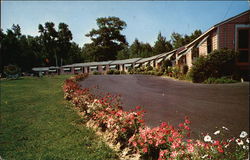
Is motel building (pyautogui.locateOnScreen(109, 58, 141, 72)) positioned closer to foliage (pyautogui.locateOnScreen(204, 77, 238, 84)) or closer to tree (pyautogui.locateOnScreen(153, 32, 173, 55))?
tree (pyautogui.locateOnScreen(153, 32, 173, 55))

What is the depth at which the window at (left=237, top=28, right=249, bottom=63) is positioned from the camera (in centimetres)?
1426

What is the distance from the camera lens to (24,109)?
8.37 m

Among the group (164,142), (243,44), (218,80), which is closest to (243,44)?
(243,44)

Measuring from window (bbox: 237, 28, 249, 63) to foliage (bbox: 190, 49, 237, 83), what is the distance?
185 cm

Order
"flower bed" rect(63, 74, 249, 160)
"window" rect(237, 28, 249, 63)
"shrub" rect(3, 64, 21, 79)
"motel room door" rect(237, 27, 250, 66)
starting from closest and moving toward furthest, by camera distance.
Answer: "flower bed" rect(63, 74, 249, 160) < "motel room door" rect(237, 27, 250, 66) < "window" rect(237, 28, 249, 63) < "shrub" rect(3, 64, 21, 79)

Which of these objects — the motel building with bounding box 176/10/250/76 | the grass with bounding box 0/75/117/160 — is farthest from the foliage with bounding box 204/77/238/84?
the grass with bounding box 0/75/117/160

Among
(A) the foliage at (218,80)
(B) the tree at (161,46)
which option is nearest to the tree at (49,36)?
(A) the foliage at (218,80)

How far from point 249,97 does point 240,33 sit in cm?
966

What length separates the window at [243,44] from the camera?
46.8 feet

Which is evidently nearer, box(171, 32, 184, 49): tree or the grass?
the grass

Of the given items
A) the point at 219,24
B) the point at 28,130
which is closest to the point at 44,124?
the point at 28,130

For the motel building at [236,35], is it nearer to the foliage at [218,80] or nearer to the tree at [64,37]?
the foliage at [218,80]

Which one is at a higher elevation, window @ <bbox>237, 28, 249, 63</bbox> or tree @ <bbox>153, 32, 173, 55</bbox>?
tree @ <bbox>153, 32, 173, 55</bbox>

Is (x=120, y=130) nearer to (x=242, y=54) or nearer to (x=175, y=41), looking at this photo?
(x=242, y=54)
